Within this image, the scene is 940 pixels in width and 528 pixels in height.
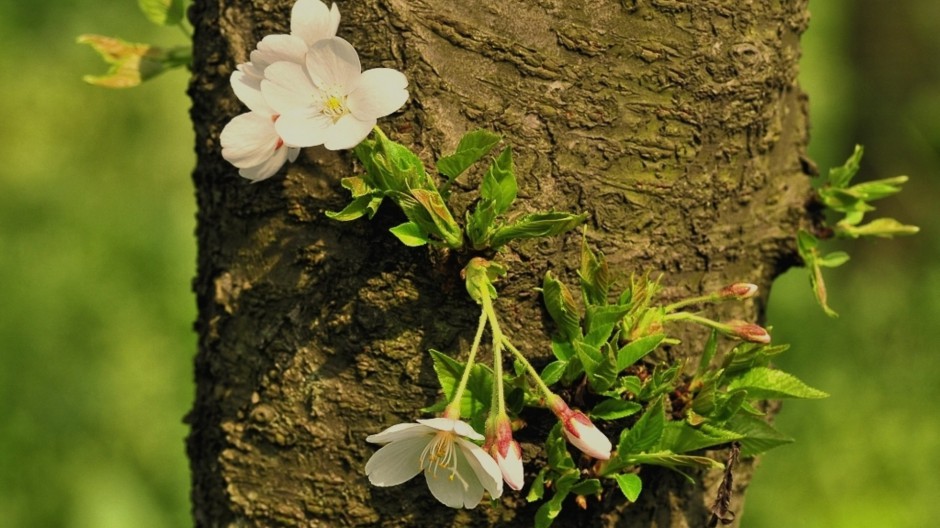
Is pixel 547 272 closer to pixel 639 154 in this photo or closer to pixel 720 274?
pixel 639 154

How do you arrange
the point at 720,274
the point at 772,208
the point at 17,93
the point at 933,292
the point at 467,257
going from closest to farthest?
the point at 467,257
the point at 720,274
the point at 772,208
the point at 933,292
the point at 17,93

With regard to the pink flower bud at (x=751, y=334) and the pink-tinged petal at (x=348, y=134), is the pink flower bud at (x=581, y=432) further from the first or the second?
the pink-tinged petal at (x=348, y=134)

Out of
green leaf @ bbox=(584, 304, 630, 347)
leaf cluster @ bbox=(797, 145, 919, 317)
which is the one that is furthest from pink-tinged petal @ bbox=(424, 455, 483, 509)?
leaf cluster @ bbox=(797, 145, 919, 317)

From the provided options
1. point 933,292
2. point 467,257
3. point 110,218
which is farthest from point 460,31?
point 110,218

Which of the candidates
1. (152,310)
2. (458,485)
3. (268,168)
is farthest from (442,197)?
(152,310)

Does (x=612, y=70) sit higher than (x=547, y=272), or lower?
higher

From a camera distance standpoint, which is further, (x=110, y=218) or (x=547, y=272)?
(x=110, y=218)

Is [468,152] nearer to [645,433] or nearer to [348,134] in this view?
[348,134]
